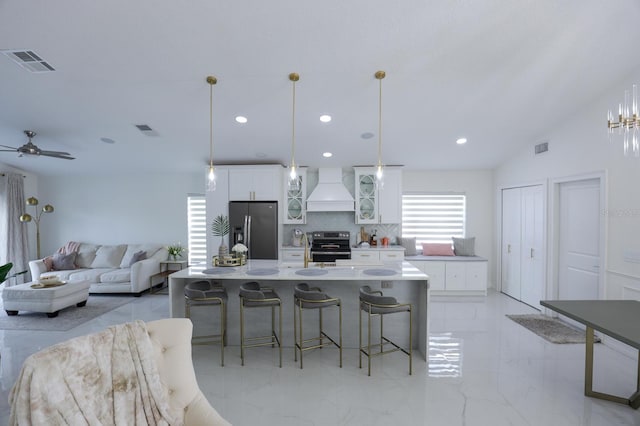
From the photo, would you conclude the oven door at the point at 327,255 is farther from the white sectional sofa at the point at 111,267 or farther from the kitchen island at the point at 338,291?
the white sectional sofa at the point at 111,267

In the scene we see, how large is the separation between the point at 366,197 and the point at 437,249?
178 centimetres

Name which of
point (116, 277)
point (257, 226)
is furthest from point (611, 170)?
point (116, 277)

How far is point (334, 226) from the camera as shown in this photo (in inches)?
254

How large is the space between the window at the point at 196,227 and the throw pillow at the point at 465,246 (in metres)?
5.35

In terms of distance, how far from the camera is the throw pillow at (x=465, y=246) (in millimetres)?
6125

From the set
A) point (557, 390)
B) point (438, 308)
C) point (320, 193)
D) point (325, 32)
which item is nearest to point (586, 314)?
point (557, 390)

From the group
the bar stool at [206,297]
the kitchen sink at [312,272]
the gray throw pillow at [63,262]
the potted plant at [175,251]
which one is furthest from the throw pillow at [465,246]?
the gray throw pillow at [63,262]

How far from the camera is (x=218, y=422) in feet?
5.02

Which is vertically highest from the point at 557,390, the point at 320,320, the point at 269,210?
the point at 269,210

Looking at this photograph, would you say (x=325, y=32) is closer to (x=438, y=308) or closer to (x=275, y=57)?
(x=275, y=57)

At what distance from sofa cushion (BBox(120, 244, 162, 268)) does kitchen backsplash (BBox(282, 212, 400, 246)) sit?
2711 mm

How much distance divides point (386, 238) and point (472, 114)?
278cm

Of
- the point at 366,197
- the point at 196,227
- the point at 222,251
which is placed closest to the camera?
the point at 222,251

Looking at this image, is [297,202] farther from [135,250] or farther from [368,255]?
[135,250]
